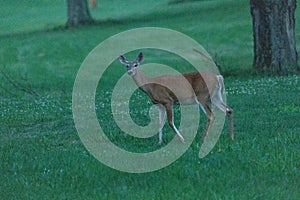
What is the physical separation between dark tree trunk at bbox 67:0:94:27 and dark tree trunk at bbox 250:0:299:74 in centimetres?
2273

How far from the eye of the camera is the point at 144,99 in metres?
18.2

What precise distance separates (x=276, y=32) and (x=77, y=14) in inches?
925

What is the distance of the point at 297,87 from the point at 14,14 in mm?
41519

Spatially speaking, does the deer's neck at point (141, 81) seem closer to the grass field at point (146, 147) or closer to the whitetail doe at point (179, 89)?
the whitetail doe at point (179, 89)

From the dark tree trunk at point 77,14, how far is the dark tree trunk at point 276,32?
74.6 ft

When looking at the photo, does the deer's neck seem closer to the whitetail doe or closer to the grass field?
the whitetail doe

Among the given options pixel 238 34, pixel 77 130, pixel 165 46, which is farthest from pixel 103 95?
pixel 238 34

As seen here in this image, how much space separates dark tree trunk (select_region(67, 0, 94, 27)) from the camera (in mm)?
44781

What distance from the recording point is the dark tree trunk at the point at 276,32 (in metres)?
22.3

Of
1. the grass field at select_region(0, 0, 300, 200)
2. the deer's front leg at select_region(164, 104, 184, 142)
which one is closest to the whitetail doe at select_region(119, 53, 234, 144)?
the deer's front leg at select_region(164, 104, 184, 142)

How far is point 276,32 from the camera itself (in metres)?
22.4

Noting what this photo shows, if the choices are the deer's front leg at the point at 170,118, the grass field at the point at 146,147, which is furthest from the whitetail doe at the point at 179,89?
the grass field at the point at 146,147

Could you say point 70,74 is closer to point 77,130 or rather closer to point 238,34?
point 238,34

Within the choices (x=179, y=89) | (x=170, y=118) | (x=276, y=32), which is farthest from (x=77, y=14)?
(x=170, y=118)
